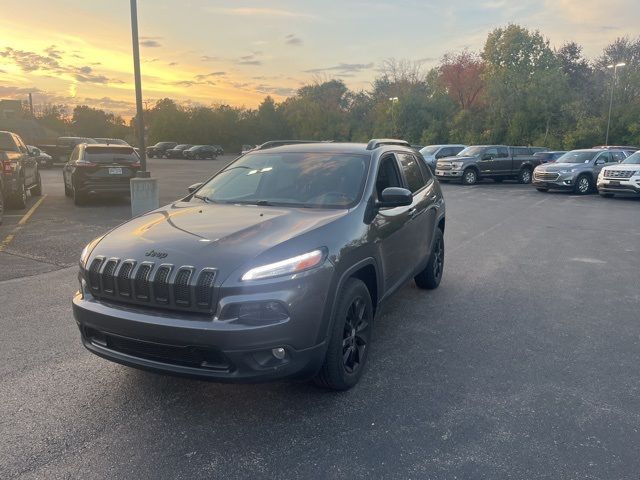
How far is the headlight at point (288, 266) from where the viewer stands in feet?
9.95

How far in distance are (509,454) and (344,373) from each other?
1145 mm

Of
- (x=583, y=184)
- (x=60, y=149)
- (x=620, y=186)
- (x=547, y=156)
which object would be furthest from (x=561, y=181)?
(x=60, y=149)

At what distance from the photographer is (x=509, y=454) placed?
116 inches

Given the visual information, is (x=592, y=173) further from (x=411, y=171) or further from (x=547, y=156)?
(x=411, y=171)

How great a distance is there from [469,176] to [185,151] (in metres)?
41.8

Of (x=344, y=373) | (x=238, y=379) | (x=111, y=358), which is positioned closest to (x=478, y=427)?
(x=344, y=373)

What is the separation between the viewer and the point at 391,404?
3.50m

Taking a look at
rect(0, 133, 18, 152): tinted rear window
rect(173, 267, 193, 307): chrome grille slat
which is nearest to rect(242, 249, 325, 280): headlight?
rect(173, 267, 193, 307): chrome grille slat

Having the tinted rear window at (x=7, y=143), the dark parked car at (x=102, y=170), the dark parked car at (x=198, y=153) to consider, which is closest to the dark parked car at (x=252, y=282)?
the dark parked car at (x=102, y=170)

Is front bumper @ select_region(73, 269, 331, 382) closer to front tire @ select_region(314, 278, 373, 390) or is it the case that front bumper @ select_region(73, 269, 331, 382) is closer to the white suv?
front tire @ select_region(314, 278, 373, 390)

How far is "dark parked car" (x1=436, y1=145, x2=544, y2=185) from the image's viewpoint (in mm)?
23562

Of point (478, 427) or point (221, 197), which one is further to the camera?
point (221, 197)

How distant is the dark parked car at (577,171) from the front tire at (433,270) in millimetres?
15438

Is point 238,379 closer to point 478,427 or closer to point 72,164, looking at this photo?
point 478,427
